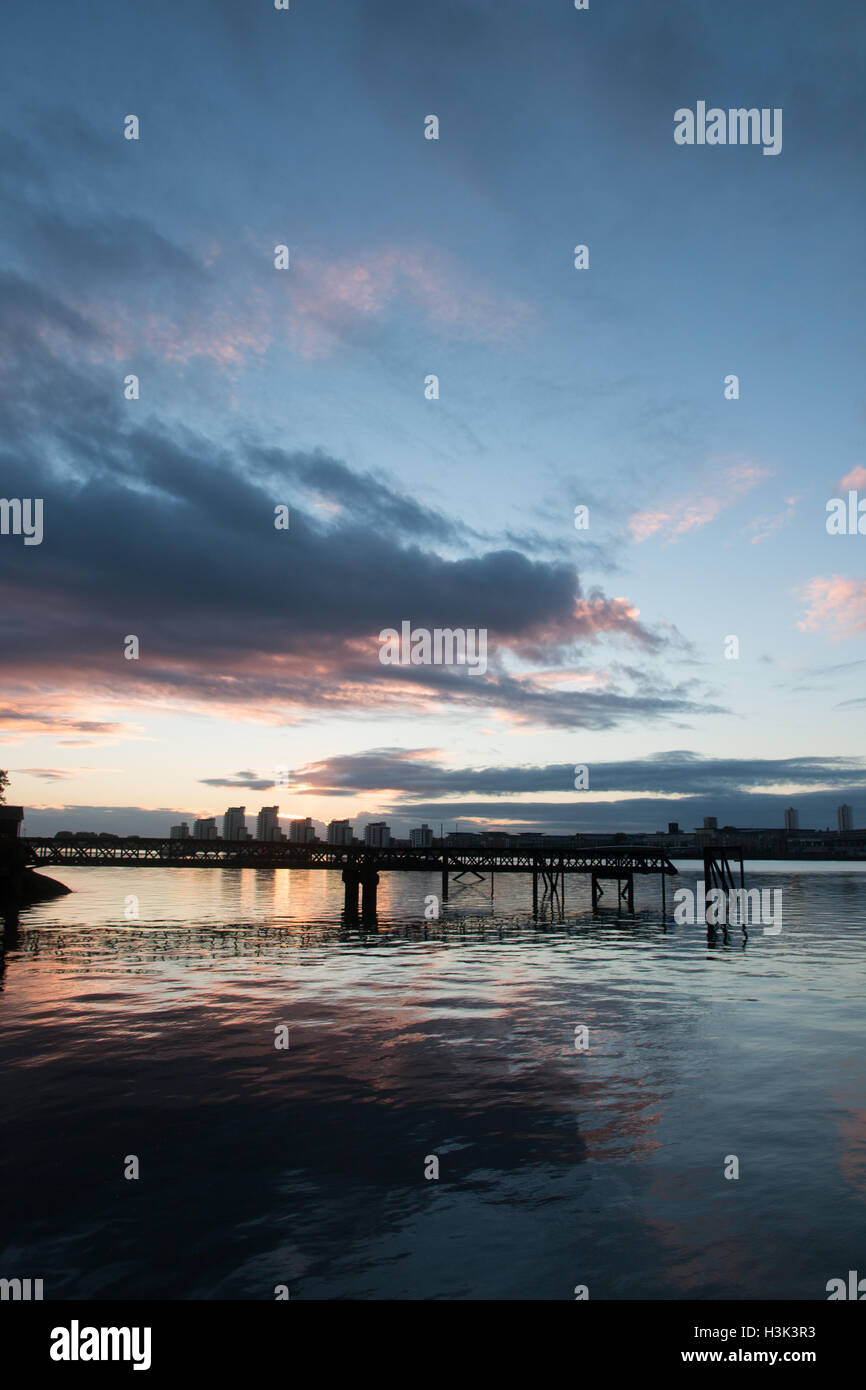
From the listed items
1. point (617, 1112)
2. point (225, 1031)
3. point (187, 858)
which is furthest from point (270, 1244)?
point (187, 858)

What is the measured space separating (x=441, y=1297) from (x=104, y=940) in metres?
54.1

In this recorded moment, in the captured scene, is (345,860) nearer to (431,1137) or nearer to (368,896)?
(368,896)

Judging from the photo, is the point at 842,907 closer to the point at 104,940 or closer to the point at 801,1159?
the point at 104,940

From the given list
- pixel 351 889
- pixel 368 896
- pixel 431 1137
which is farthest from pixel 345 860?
pixel 431 1137

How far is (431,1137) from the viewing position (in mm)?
16906

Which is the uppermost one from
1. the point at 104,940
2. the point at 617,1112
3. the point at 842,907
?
the point at 617,1112

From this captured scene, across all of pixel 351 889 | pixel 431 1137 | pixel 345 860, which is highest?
pixel 431 1137

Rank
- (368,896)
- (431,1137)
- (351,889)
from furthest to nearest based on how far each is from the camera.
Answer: (351,889) → (368,896) → (431,1137)

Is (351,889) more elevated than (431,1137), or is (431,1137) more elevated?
(431,1137)

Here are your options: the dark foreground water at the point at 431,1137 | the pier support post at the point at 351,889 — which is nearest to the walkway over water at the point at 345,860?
the pier support post at the point at 351,889

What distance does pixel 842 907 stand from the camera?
10919cm

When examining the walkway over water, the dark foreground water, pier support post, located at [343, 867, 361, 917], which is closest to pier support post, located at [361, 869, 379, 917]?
the walkway over water

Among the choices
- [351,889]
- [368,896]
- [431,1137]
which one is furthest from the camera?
[351,889]
